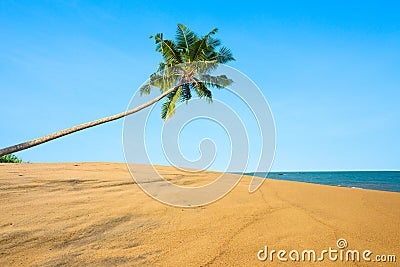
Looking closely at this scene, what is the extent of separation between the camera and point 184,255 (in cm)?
297

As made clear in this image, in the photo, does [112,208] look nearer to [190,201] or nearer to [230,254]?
[190,201]

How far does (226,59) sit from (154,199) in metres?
12.9

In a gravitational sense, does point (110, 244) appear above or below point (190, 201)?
below

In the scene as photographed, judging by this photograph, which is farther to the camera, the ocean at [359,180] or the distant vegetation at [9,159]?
the ocean at [359,180]

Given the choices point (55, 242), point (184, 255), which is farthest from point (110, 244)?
point (184, 255)

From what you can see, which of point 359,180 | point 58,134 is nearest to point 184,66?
point 58,134

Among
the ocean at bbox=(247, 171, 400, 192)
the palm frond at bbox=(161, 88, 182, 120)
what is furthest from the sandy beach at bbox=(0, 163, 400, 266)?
the palm frond at bbox=(161, 88, 182, 120)

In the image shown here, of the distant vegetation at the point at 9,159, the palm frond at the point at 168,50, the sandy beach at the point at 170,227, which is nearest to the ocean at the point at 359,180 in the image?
the sandy beach at the point at 170,227

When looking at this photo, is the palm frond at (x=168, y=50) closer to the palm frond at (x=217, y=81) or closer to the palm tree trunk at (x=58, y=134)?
the palm frond at (x=217, y=81)

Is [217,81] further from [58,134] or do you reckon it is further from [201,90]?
Answer: [58,134]

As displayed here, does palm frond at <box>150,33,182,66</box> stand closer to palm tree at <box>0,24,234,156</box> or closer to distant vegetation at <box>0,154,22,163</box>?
palm tree at <box>0,24,234,156</box>

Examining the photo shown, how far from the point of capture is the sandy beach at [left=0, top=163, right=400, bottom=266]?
3004 millimetres

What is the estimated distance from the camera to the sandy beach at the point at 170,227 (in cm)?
300

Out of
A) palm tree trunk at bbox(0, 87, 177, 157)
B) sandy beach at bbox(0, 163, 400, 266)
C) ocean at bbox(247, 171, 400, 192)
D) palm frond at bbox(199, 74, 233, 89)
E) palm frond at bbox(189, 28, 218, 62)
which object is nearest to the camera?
sandy beach at bbox(0, 163, 400, 266)
